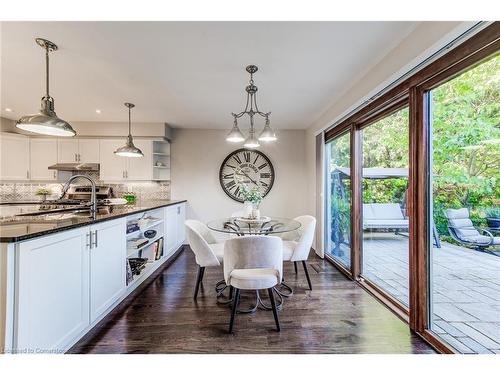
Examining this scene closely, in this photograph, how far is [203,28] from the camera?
65.7 inches

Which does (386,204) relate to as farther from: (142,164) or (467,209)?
(142,164)

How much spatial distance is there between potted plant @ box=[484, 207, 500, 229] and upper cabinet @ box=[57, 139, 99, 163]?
521 centimetres

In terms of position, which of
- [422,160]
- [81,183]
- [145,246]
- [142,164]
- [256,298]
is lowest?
[256,298]

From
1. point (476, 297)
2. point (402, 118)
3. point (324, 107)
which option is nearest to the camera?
point (476, 297)

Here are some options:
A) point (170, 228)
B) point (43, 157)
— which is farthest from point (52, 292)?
point (43, 157)

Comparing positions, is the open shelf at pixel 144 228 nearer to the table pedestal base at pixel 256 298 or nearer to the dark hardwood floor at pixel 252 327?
the dark hardwood floor at pixel 252 327

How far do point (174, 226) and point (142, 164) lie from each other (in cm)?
133

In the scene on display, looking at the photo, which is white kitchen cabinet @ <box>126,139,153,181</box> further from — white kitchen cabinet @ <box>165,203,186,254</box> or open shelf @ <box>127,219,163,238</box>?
open shelf @ <box>127,219,163,238</box>

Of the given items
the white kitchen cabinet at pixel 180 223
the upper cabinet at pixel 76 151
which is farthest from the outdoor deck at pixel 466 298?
the upper cabinet at pixel 76 151

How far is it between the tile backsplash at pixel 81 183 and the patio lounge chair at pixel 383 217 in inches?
144

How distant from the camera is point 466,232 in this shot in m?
1.57
